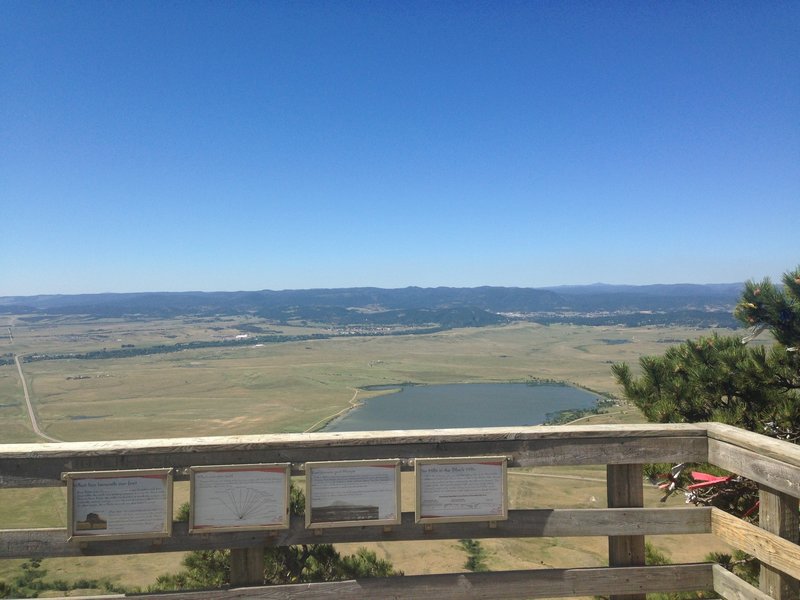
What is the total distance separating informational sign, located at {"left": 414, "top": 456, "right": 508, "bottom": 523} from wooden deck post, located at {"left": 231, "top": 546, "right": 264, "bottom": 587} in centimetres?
75

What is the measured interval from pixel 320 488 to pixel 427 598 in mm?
682

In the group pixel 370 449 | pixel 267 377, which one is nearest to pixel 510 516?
pixel 370 449

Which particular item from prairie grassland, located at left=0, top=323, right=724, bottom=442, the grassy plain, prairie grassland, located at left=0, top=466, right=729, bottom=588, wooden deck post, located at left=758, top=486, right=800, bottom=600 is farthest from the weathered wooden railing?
prairie grassland, located at left=0, top=323, right=724, bottom=442

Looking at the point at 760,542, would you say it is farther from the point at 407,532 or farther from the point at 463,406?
the point at 463,406

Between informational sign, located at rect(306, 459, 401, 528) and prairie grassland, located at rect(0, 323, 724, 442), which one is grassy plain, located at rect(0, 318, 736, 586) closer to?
prairie grassland, located at rect(0, 323, 724, 442)

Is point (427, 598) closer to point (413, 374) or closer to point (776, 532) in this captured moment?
point (776, 532)

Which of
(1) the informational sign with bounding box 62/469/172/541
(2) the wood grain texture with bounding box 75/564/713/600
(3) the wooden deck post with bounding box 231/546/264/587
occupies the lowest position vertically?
(2) the wood grain texture with bounding box 75/564/713/600

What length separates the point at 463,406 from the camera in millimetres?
70875

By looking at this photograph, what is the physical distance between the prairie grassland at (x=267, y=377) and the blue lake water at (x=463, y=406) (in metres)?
4.44

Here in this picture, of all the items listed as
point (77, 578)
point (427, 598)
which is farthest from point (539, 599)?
point (77, 578)

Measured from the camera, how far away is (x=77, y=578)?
40.4 ft

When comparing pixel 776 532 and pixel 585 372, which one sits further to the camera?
pixel 585 372

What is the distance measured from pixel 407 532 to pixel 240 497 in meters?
0.76

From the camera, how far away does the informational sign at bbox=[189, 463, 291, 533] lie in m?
2.59
